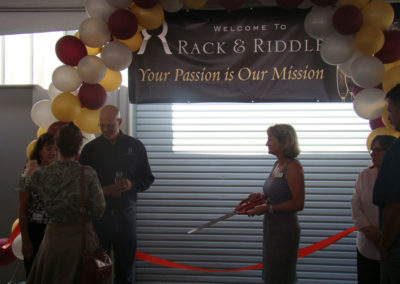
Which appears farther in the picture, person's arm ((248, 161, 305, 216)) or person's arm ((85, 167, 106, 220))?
person's arm ((248, 161, 305, 216))

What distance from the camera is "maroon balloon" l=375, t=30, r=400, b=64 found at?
3.76 metres

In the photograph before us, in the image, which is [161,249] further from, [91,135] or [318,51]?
[318,51]

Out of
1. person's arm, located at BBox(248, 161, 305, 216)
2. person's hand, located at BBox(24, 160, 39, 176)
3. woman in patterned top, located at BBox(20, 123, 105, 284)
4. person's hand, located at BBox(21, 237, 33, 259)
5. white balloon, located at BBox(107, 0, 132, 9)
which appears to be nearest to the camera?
woman in patterned top, located at BBox(20, 123, 105, 284)

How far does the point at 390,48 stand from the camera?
12.4 ft

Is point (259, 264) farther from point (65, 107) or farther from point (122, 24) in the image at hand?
point (122, 24)

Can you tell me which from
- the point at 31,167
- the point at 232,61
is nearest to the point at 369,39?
the point at 232,61

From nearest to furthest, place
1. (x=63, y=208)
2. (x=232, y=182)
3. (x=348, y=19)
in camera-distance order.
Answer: (x=63, y=208) < (x=348, y=19) < (x=232, y=182)

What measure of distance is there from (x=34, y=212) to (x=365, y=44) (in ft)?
10.4

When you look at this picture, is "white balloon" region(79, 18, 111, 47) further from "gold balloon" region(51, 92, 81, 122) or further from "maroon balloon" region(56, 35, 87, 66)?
"gold balloon" region(51, 92, 81, 122)

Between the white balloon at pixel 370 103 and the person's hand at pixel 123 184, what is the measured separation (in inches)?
85.0

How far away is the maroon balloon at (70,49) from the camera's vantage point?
3.91m

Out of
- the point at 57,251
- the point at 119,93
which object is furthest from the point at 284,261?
the point at 119,93

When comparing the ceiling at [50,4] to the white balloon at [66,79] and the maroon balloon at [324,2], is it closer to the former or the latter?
the maroon balloon at [324,2]

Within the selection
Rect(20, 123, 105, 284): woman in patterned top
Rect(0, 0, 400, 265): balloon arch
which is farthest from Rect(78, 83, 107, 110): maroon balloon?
Rect(20, 123, 105, 284): woman in patterned top
